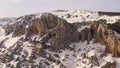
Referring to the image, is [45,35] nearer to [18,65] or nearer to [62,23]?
[62,23]

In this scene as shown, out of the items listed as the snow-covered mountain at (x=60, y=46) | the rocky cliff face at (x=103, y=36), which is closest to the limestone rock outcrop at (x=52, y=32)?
the snow-covered mountain at (x=60, y=46)

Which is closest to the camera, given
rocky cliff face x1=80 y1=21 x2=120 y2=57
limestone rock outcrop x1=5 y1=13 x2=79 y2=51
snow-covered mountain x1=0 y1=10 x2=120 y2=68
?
snow-covered mountain x1=0 y1=10 x2=120 y2=68

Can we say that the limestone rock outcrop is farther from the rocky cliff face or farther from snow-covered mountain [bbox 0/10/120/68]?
the rocky cliff face

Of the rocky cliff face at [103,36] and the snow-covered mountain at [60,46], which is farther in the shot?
the rocky cliff face at [103,36]

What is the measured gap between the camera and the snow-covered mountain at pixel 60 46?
11819 cm

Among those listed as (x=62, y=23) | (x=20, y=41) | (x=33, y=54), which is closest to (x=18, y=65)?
(x=33, y=54)

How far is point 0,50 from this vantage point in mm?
136875

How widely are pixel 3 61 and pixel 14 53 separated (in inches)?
206

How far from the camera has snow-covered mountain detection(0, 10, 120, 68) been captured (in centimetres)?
11819

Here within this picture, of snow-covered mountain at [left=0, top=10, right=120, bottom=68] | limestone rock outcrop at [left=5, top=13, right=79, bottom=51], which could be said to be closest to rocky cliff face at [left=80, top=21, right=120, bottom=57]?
snow-covered mountain at [left=0, top=10, right=120, bottom=68]

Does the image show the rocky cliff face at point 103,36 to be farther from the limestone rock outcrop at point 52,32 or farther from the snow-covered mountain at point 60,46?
the limestone rock outcrop at point 52,32

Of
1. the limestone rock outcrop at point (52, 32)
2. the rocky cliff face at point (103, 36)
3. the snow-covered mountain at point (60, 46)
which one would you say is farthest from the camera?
the limestone rock outcrop at point (52, 32)

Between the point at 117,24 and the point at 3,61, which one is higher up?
the point at 117,24

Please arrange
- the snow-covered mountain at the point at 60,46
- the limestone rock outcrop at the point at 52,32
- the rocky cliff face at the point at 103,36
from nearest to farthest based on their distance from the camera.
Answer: the snow-covered mountain at the point at 60,46 < the rocky cliff face at the point at 103,36 < the limestone rock outcrop at the point at 52,32
